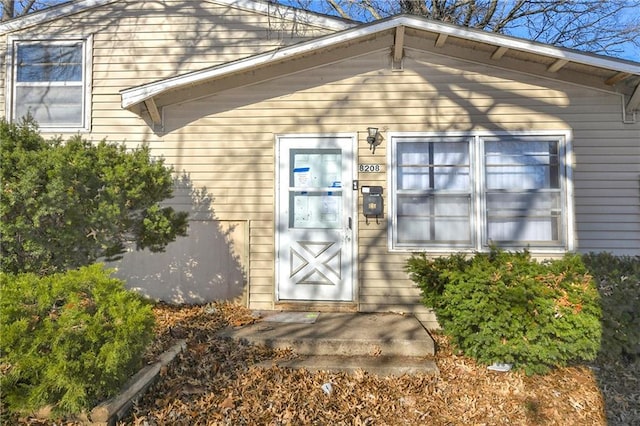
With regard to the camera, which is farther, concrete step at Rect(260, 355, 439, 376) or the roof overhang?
the roof overhang

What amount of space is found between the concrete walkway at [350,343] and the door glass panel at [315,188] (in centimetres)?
135

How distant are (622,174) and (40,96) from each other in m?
8.00

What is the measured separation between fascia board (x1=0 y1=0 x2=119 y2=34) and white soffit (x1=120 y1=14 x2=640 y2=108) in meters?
2.18

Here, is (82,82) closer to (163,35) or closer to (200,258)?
(163,35)

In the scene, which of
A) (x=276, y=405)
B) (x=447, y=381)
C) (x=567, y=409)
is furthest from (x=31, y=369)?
(x=567, y=409)

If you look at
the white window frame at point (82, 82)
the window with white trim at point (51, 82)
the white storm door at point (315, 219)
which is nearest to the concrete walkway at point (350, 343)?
the white storm door at point (315, 219)

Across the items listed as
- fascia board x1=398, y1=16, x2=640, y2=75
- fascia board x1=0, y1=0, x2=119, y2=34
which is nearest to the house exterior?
fascia board x1=398, y1=16, x2=640, y2=75

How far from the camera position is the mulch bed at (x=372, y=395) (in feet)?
9.64

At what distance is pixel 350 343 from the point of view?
3.96 m

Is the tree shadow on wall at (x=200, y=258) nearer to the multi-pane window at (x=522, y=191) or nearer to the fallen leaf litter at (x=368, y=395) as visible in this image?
the fallen leaf litter at (x=368, y=395)

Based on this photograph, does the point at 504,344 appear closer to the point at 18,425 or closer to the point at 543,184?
the point at 543,184

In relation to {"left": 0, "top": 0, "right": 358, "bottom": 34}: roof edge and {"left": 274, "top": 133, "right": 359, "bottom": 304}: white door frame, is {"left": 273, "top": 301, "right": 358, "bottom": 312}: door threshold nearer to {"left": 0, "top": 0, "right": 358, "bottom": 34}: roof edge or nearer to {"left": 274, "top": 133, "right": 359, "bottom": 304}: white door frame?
{"left": 274, "top": 133, "right": 359, "bottom": 304}: white door frame

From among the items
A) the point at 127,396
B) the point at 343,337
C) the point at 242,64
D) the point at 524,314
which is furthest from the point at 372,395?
the point at 242,64

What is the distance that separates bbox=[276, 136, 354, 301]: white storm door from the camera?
524 centimetres
